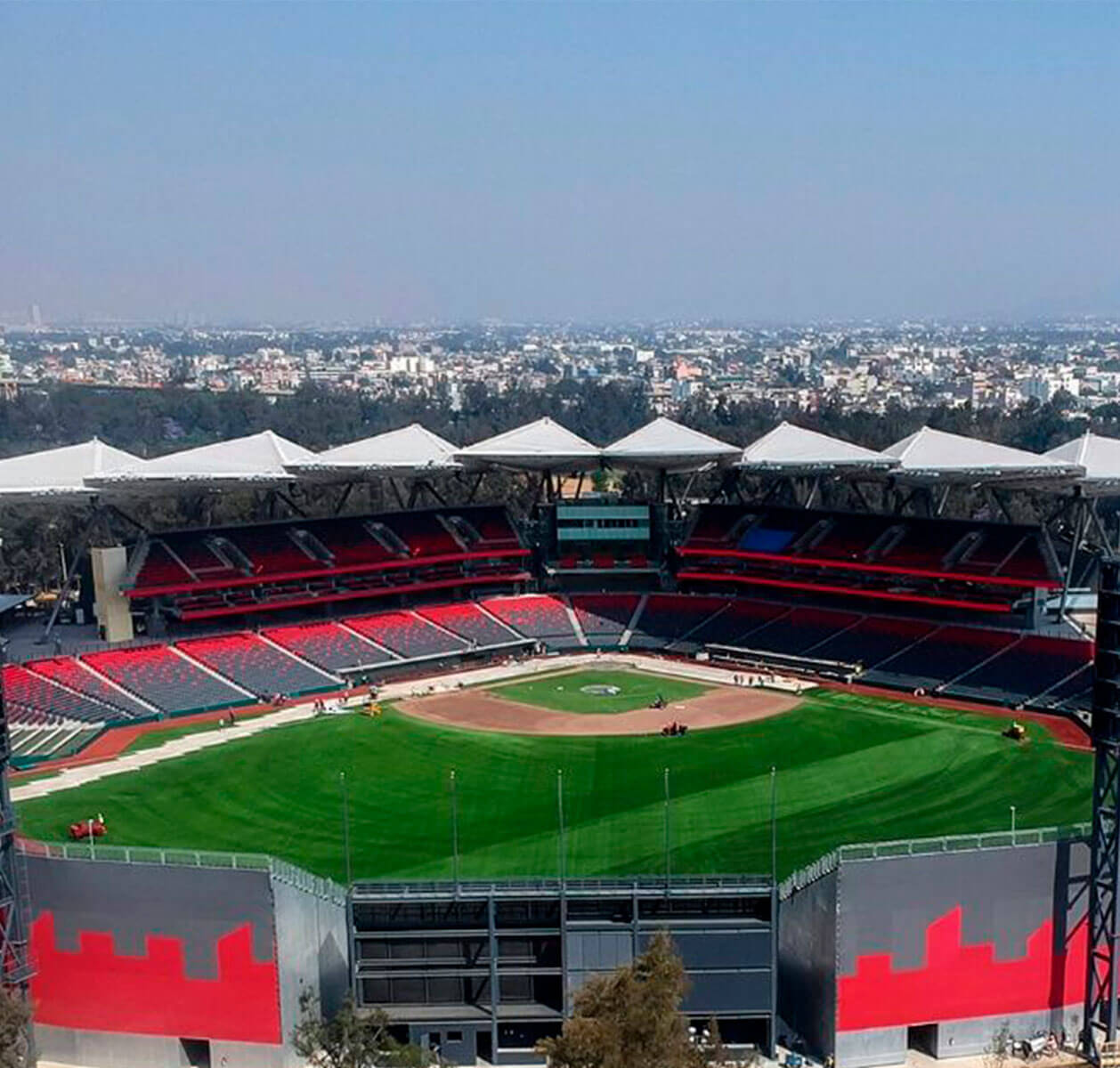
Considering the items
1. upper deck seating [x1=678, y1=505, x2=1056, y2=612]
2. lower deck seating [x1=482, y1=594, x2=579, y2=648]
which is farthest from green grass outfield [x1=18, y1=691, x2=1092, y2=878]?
lower deck seating [x1=482, y1=594, x2=579, y2=648]

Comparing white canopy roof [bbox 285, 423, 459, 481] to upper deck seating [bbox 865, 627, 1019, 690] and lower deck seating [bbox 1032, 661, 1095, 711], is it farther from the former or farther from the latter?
lower deck seating [bbox 1032, 661, 1095, 711]

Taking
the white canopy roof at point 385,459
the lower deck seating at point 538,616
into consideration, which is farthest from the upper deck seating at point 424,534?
the white canopy roof at point 385,459

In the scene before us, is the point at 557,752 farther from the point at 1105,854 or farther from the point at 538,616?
the point at 1105,854

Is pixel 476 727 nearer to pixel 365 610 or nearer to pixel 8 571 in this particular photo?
pixel 365 610

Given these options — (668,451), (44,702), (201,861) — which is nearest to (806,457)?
(668,451)

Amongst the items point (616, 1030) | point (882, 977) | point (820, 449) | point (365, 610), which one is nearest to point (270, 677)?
point (365, 610)

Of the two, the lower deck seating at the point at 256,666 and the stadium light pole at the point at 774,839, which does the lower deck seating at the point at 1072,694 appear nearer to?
the stadium light pole at the point at 774,839
